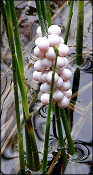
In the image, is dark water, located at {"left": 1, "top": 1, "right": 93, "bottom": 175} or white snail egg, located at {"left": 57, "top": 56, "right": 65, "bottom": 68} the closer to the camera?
white snail egg, located at {"left": 57, "top": 56, "right": 65, "bottom": 68}

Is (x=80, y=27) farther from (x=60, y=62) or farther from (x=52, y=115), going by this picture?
(x=60, y=62)

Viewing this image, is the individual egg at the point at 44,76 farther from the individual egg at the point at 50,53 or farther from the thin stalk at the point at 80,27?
the thin stalk at the point at 80,27

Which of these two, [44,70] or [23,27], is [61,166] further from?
[23,27]

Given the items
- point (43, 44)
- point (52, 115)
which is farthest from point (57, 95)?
point (52, 115)

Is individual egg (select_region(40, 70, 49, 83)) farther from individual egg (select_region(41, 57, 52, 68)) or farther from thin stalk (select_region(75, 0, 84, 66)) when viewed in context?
thin stalk (select_region(75, 0, 84, 66))

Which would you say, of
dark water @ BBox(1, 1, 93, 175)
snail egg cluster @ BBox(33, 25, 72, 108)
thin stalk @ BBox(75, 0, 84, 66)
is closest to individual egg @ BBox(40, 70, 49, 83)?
snail egg cluster @ BBox(33, 25, 72, 108)

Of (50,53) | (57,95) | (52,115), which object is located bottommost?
(52,115)
